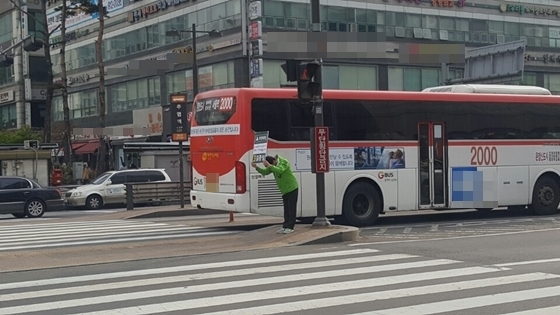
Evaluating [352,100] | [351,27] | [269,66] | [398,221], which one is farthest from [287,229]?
[351,27]

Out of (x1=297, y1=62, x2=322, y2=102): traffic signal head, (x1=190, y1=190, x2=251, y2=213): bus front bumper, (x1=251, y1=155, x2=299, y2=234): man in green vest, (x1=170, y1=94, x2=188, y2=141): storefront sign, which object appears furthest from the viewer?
(x1=170, y1=94, x2=188, y2=141): storefront sign

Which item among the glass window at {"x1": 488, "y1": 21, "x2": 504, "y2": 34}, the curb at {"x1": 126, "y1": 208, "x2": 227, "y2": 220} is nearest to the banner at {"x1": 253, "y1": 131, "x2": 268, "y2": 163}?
the curb at {"x1": 126, "y1": 208, "x2": 227, "y2": 220}

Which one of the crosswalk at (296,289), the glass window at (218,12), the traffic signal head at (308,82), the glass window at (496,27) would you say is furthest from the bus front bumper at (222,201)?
the glass window at (496,27)

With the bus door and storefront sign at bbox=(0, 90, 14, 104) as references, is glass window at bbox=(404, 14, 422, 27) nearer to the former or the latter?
the bus door

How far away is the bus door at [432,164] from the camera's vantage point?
19.8 m

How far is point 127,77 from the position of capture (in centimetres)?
5656

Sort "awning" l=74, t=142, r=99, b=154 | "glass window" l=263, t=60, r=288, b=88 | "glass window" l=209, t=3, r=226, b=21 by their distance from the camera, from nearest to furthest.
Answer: "glass window" l=263, t=60, r=288, b=88 → "glass window" l=209, t=3, r=226, b=21 → "awning" l=74, t=142, r=99, b=154

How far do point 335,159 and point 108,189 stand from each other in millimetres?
17832

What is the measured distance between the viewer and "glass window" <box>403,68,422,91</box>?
52000 millimetres

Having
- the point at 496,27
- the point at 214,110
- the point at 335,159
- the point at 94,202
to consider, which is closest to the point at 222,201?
the point at 214,110

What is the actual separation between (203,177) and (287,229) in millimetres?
3408

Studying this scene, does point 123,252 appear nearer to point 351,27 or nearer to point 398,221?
point 398,221

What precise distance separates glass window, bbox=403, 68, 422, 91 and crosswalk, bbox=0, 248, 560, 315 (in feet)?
132

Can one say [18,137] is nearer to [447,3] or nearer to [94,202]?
[94,202]
